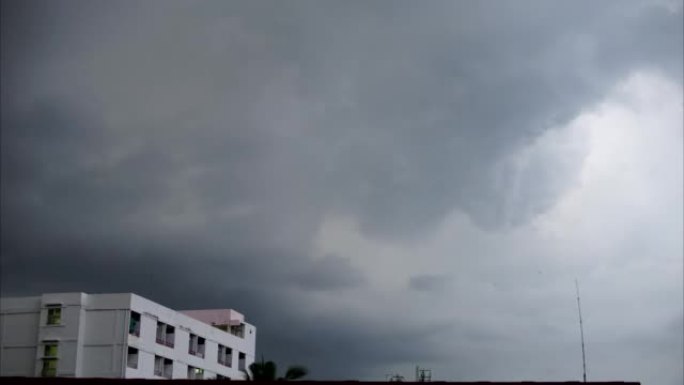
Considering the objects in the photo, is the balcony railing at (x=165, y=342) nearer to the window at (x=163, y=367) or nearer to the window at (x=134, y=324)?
the window at (x=163, y=367)

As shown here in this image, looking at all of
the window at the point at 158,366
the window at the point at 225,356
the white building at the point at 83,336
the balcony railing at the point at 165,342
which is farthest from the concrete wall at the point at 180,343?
the window at the point at 158,366

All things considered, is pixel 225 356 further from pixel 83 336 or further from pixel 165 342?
pixel 83 336

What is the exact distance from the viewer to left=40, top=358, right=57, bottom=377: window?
93312mm

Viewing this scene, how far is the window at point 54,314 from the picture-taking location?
95.1m

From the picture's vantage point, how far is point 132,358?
314 feet

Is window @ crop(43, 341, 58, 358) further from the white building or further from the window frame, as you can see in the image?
the window frame

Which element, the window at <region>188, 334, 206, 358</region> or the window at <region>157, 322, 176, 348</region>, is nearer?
the window at <region>157, 322, 176, 348</region>

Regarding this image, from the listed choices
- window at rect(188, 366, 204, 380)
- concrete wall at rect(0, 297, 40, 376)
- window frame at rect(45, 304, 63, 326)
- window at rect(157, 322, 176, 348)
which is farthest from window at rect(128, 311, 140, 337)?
window at rect(188, 366, 204, 380)

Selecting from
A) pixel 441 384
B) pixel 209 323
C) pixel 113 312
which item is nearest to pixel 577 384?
pixel 441 384

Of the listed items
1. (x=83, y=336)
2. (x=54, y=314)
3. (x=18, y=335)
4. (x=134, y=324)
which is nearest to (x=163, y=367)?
(x=134, y=324)

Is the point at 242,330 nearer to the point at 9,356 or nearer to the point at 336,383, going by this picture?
the point at 9,356

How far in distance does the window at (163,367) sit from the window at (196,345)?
4554mm

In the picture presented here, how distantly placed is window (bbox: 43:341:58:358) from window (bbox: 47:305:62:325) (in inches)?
94.8

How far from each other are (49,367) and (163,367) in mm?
13323
